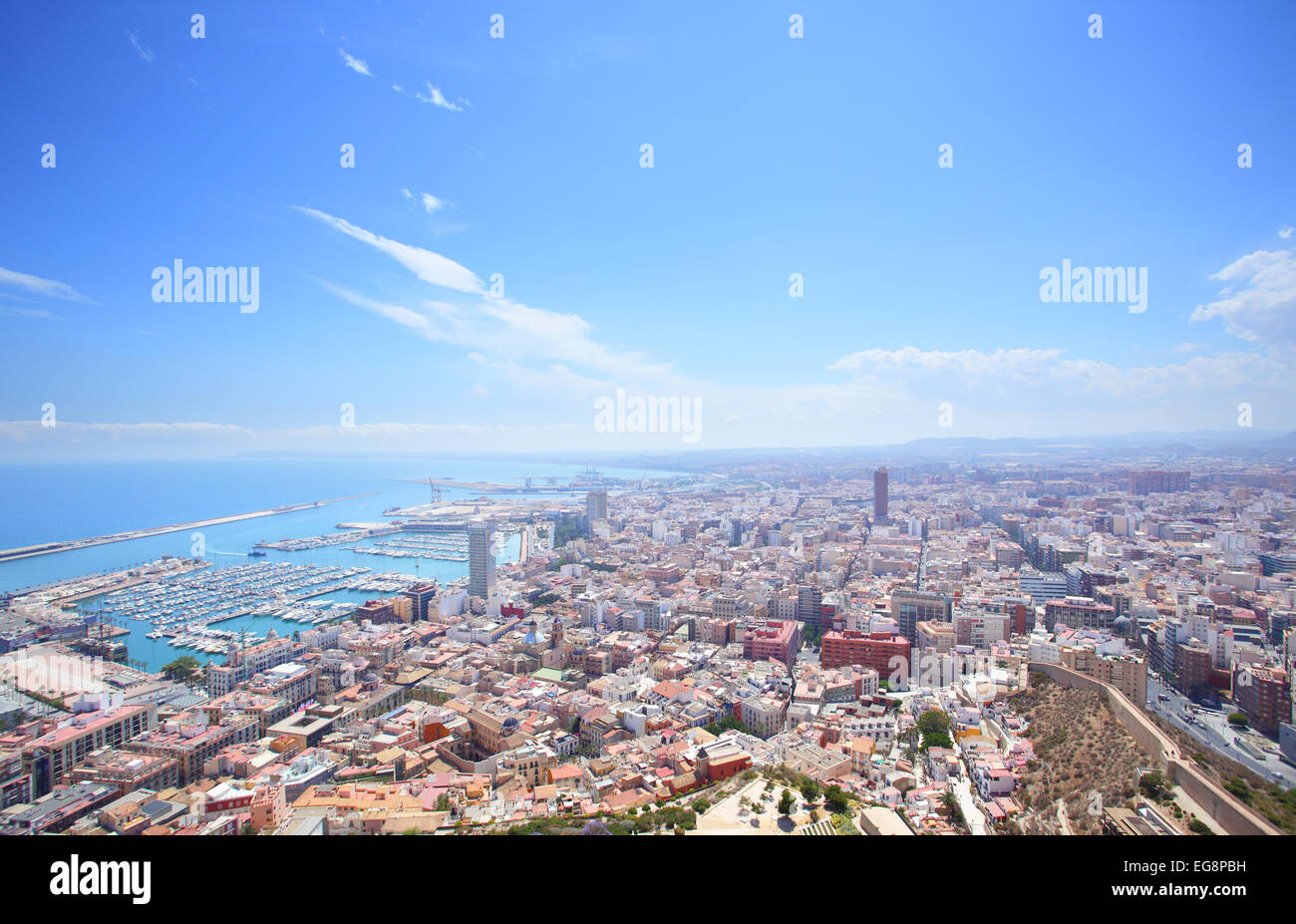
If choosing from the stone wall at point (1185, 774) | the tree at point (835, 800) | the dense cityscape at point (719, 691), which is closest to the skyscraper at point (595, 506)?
the dense cityscape at point (719, 691)

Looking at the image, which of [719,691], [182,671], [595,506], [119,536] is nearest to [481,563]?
[182,671]

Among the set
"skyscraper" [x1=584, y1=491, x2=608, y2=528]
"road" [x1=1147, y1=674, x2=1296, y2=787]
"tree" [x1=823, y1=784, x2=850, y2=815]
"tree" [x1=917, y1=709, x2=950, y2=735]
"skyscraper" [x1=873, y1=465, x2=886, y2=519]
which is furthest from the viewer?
"skyscraper" [x1=584, y1=491, x2=608, y2=528]

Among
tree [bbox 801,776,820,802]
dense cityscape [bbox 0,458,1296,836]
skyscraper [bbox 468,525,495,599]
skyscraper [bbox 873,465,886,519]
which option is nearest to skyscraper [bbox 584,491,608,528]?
dense cityscape [bbox 0,458,1296,836]

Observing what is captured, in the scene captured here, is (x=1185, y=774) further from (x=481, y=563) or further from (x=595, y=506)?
(x=595, y=506)

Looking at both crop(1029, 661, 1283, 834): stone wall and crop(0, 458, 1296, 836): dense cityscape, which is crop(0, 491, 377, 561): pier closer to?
crop(0, 458, 1296, 836): dense cityscape

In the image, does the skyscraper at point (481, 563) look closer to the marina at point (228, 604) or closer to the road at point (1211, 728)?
the marina at point (228, 604)
